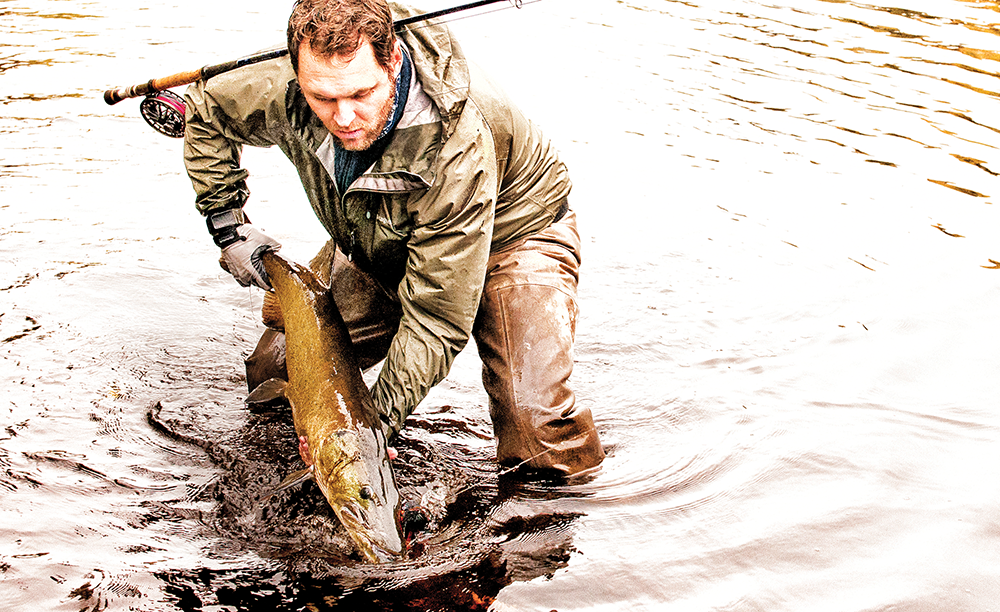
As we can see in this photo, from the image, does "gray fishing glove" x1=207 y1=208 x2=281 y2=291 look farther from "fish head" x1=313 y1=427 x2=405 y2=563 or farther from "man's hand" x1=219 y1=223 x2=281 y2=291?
"fish head" x1=313 y1=427 x2=405 y2=563

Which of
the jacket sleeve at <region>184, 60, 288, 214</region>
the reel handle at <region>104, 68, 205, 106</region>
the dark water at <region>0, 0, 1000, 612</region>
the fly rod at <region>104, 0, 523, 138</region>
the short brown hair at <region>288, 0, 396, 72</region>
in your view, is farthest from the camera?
the reel handle at <region>104, 68, 205, 106</region>

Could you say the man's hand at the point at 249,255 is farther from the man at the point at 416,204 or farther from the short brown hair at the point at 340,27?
the short brown hair at the point at 340,27

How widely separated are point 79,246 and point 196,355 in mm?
1703

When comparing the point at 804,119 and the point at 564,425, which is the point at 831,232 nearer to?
the point at 804,119

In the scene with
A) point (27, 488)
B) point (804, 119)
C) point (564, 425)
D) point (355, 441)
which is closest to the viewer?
point (355, 441)

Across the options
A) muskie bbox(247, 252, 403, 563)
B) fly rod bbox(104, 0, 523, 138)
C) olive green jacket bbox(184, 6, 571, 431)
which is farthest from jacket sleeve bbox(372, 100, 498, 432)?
fly rod bbox(104, 0, 523, 138)

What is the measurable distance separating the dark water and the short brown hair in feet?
6.17

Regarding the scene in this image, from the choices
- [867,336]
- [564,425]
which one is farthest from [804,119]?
[564,425]

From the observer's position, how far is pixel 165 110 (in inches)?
185

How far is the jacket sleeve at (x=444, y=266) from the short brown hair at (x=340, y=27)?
1.52 feet

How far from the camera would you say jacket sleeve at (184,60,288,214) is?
394cm

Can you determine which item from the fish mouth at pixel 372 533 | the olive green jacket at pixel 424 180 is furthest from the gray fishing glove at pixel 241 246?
the fish mouth at pixel 372 533

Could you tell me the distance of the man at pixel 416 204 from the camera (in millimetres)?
3393

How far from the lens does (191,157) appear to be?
4270mm
